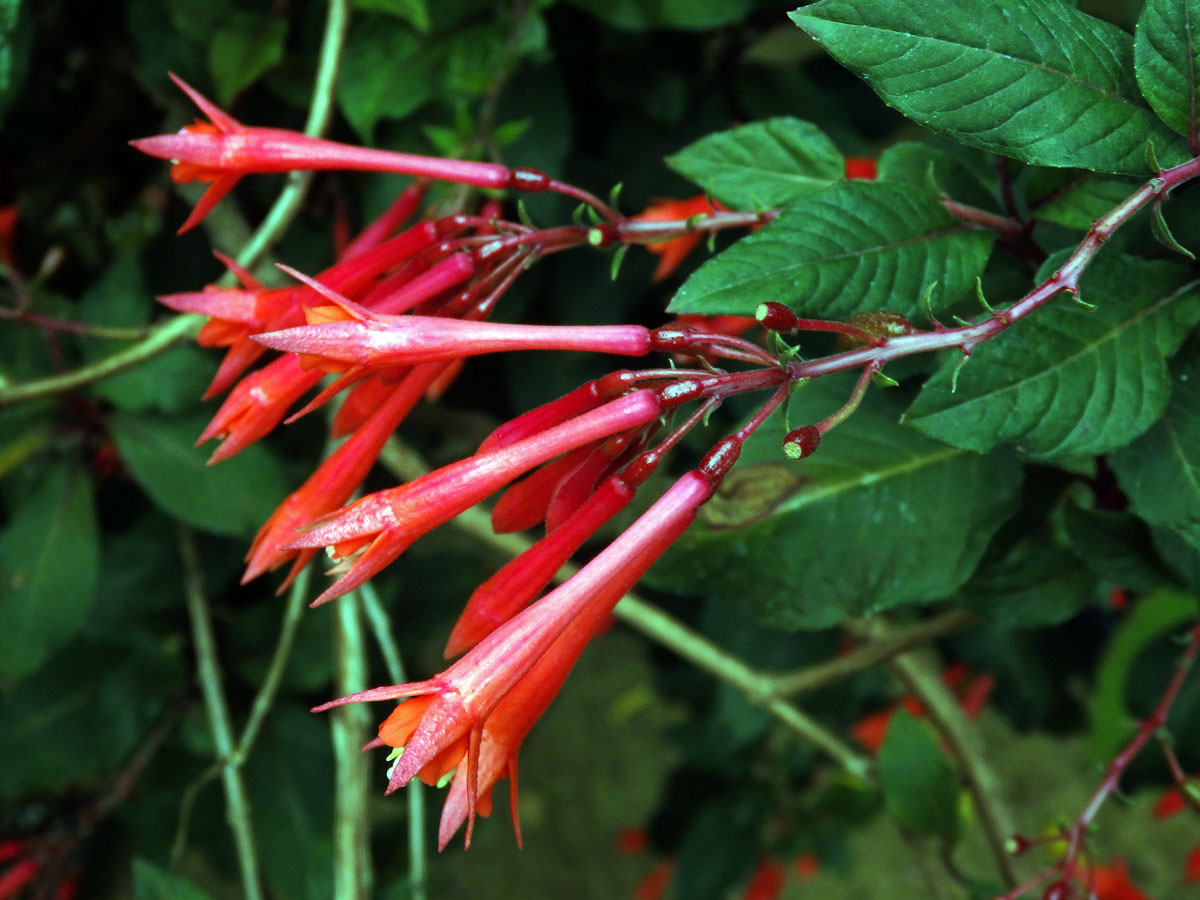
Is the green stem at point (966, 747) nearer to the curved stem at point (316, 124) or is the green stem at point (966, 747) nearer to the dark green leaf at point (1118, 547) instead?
the dark green leaf at point (1118, 547)

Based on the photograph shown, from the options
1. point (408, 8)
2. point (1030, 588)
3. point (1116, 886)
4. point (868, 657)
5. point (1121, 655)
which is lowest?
point (1121, 655)

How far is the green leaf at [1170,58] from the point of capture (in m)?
0.42

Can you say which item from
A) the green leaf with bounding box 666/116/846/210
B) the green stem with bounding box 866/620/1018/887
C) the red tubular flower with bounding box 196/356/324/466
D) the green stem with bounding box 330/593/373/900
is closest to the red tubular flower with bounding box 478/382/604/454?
the red tubular flower with bounding box 196/356/324/466

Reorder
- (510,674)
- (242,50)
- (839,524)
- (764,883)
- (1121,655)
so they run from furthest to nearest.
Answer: (1121,655) < (764,883) < (242,50) < (839,524) < (510,674)

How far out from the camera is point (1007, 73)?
41 cm

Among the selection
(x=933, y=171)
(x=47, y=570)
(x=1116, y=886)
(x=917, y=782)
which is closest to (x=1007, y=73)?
(x=933, y=171)

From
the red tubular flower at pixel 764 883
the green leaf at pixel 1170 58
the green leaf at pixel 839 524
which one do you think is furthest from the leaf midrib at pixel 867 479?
the red tubular flower at pixel 764 883

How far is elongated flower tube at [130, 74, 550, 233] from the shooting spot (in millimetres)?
484

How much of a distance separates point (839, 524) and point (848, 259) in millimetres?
184

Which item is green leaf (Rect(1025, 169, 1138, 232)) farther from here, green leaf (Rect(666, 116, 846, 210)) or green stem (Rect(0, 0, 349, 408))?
green stem (Rect(0, 0, 349, 408))

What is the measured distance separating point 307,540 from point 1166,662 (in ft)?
2.82

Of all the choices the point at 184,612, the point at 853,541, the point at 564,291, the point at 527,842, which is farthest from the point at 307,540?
the point at 527,842

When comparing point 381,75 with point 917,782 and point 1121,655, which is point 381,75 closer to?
point 917,782

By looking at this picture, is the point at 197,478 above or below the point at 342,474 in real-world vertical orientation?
below
